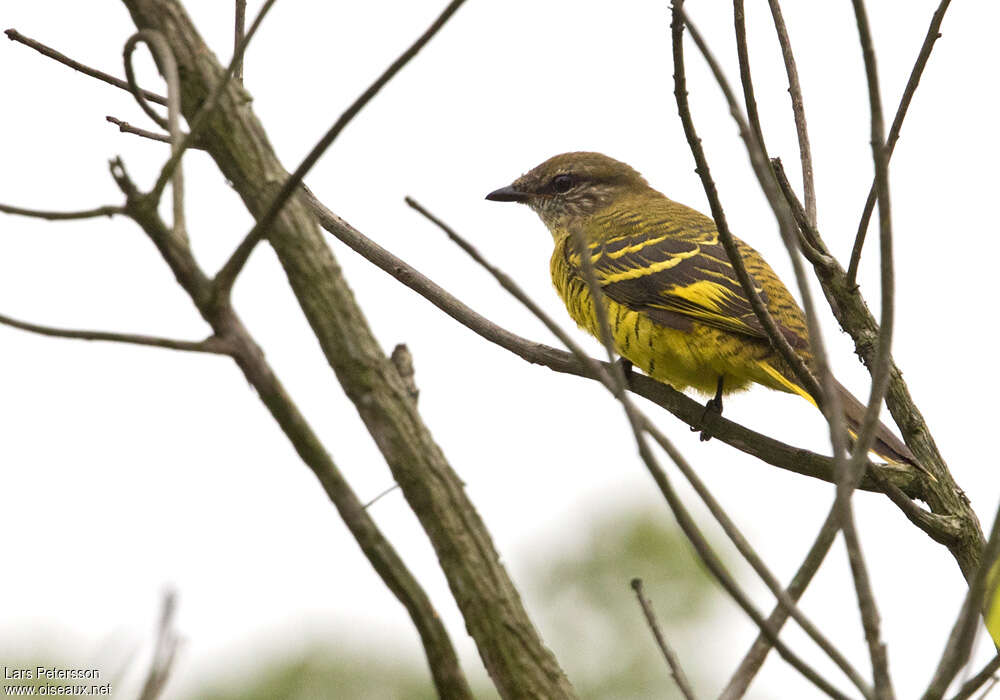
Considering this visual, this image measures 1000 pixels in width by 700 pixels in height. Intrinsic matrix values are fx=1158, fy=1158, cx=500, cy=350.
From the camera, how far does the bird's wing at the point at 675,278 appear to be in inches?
236

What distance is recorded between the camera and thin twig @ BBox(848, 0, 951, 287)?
3.64m

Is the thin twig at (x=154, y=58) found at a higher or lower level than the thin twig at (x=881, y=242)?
higher

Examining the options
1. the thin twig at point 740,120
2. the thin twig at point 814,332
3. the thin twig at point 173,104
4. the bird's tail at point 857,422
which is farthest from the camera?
the bird's tail at point 857,422

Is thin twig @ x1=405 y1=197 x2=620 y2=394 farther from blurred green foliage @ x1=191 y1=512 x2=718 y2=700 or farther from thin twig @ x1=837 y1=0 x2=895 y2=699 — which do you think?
blurred green foliage @ x1=191 y1=512 x2=718 y2=700

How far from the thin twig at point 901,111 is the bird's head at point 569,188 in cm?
418

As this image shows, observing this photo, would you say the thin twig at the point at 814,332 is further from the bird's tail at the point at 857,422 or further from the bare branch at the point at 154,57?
the bird's tail at the point at 857,422

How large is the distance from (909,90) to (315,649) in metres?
6.96

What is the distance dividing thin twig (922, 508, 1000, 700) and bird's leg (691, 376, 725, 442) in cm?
339

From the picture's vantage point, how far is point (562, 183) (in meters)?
8.60

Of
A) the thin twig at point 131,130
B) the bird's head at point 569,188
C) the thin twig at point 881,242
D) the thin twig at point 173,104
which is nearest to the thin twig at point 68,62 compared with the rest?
the thin twig at point 131,130

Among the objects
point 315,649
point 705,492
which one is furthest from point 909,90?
point 315,649

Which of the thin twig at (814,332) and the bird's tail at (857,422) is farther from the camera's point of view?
the bird's tail at (857,422)

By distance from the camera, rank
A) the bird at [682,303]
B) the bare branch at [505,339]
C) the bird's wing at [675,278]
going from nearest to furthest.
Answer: the bare branch at [505,339]
the bird at [682,303]
the bird's wing at [675,278]

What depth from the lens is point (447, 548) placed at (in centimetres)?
226
